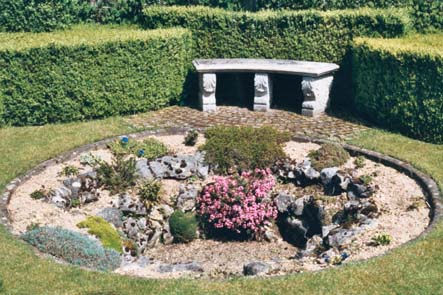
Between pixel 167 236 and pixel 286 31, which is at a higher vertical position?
Result: pixel 286 31

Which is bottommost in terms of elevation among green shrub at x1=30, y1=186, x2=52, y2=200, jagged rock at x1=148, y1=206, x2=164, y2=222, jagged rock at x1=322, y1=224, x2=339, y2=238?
jagged rock at x1=148, y1=206, x2=164, y2=222

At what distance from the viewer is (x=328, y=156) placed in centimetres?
1451

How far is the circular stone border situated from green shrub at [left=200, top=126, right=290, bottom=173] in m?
0.89

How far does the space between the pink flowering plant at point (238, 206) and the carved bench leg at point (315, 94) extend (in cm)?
374

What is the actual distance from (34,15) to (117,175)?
7126mm

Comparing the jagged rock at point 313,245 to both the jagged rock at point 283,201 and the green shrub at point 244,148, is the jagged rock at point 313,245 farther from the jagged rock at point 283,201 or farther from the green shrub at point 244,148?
the green shrub at point 244,148

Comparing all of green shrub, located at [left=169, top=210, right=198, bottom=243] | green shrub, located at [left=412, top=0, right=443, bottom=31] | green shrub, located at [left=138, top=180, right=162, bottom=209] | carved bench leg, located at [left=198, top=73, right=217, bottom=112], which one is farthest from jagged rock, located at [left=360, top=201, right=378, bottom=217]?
green shrub, located at [left=412, top=0, right=443, bottom=31]

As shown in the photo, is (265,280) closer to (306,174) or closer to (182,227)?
(182,227)

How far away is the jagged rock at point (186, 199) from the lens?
46.0 feet

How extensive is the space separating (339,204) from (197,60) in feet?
20.6

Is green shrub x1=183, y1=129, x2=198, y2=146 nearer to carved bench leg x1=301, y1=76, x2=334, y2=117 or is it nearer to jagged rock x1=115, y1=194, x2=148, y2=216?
jagged rock x1=115, y1=194, x2=148, y2=216

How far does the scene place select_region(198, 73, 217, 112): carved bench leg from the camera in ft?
58.0

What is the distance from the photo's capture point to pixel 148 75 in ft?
57.8

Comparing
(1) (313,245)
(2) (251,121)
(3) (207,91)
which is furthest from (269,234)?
(3) (207,91)
